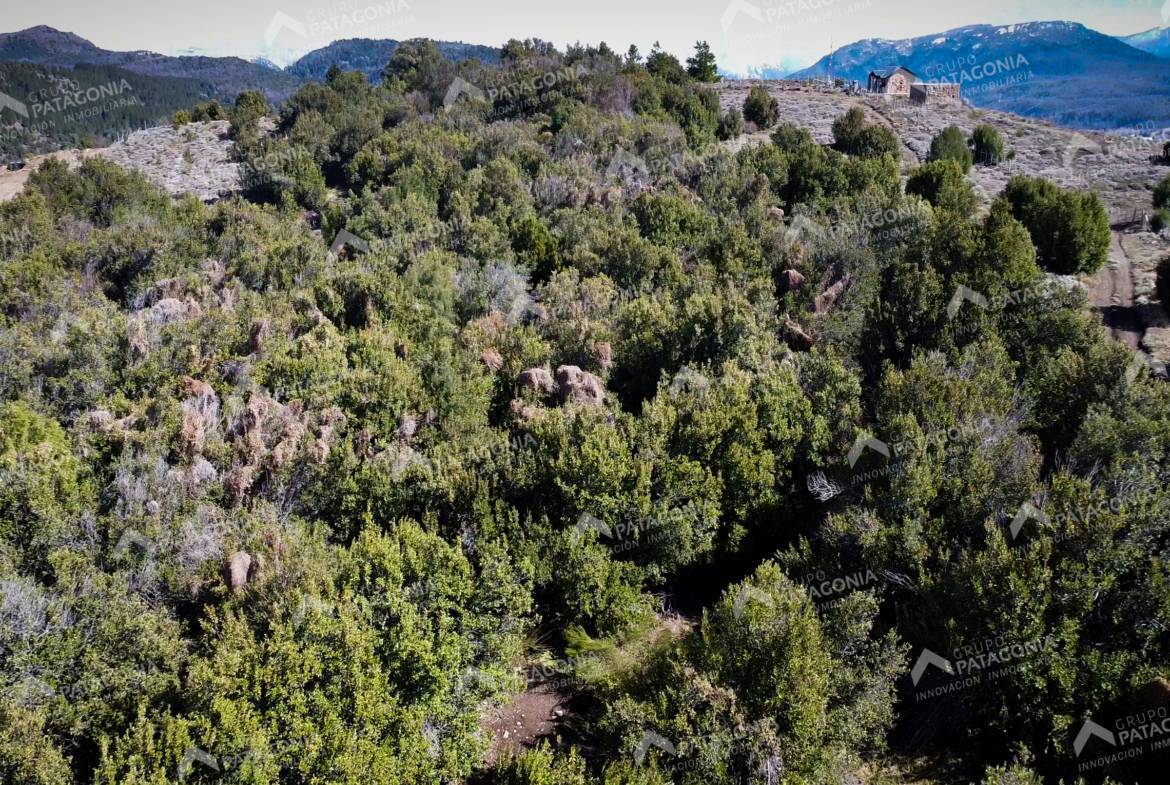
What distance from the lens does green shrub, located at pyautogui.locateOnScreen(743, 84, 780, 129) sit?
67.2m

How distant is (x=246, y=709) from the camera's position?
37.9 ft

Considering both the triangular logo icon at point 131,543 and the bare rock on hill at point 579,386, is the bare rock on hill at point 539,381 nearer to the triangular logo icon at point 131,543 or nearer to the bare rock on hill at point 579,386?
the bare rock on hill at point 579,386

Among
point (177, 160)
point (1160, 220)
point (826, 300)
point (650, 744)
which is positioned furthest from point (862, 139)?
point (177, 160)

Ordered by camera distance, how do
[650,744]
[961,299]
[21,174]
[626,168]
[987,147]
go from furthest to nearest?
[987,147]
[21,174]
[626,168]
[961,299]
[650,744]

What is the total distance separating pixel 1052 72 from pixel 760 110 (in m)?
135

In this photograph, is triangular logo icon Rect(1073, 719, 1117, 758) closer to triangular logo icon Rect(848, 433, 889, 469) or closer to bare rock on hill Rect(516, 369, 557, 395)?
triangular logo icon Rect(848, 433, 889, 469)

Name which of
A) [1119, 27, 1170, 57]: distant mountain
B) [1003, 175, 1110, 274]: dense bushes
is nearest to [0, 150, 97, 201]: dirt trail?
[1003, 175, 1110, 274]: dense bushes

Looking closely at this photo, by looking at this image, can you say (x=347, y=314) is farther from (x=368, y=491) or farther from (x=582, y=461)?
(x=582, y=461)

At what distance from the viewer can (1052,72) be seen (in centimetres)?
15600

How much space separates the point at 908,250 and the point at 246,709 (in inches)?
1220

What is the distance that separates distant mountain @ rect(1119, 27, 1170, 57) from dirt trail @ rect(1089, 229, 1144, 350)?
191 meters

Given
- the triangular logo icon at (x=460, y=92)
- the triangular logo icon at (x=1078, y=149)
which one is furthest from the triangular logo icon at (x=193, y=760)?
the triangular logo icon at (x=1078, y=149)

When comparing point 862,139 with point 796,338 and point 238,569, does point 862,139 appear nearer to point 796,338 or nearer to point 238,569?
point 796,338

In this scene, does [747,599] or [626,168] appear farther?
[626,168]
